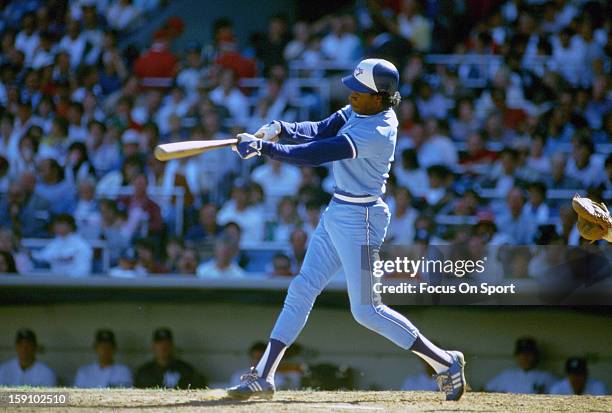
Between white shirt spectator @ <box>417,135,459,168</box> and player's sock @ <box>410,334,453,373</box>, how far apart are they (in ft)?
15.2

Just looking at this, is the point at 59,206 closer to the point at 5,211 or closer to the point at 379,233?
the point at 5,211

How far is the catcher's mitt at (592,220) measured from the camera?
6004mm

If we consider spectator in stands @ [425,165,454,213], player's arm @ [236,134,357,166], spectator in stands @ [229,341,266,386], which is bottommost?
spectator in stands @ [229,341,266,386]

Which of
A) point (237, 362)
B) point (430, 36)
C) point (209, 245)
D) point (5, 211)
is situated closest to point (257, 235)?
point (209, 245)

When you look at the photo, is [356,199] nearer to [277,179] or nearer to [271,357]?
[271,357]

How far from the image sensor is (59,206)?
10336 mm

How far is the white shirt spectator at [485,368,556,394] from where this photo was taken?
8.11m

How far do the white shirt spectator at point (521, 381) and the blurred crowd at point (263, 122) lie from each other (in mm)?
1235

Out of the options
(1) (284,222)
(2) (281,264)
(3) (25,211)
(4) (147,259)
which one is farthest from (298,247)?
(3) (25,211)

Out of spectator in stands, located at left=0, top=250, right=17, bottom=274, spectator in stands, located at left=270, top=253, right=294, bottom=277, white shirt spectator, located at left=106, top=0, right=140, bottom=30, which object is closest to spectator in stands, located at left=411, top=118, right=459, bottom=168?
spectator in stands, located at left=270, top=253, right=294, bottom=277

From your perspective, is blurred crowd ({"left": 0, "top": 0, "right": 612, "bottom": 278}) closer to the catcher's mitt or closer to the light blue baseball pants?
the catcher's mitt

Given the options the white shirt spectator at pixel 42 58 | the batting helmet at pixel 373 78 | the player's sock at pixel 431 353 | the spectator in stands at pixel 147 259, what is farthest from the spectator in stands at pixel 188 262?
the white shirt spectator at pixel 42 58

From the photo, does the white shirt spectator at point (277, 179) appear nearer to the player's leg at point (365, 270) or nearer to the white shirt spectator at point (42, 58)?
the white shirt spectator at point (42, 58)

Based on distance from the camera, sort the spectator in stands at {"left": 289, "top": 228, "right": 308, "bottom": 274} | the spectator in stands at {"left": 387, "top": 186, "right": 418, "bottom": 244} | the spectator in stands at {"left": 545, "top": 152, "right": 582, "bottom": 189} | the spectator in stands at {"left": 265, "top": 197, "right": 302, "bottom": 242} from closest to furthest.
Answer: the spectator in stands at {"left": 289, "top": 228, "right": 308, "bottom": 274}, the spectator in stands at {"left": 387, "top": 186, "right": 418, "bottom": 244}, the spectator in stands at {"left": 265, "top": 197, "right": 302, "bottom": 242}, the spectator in stands at {"left": 545, "top": 152, "right": 582, "bottom": 189}
